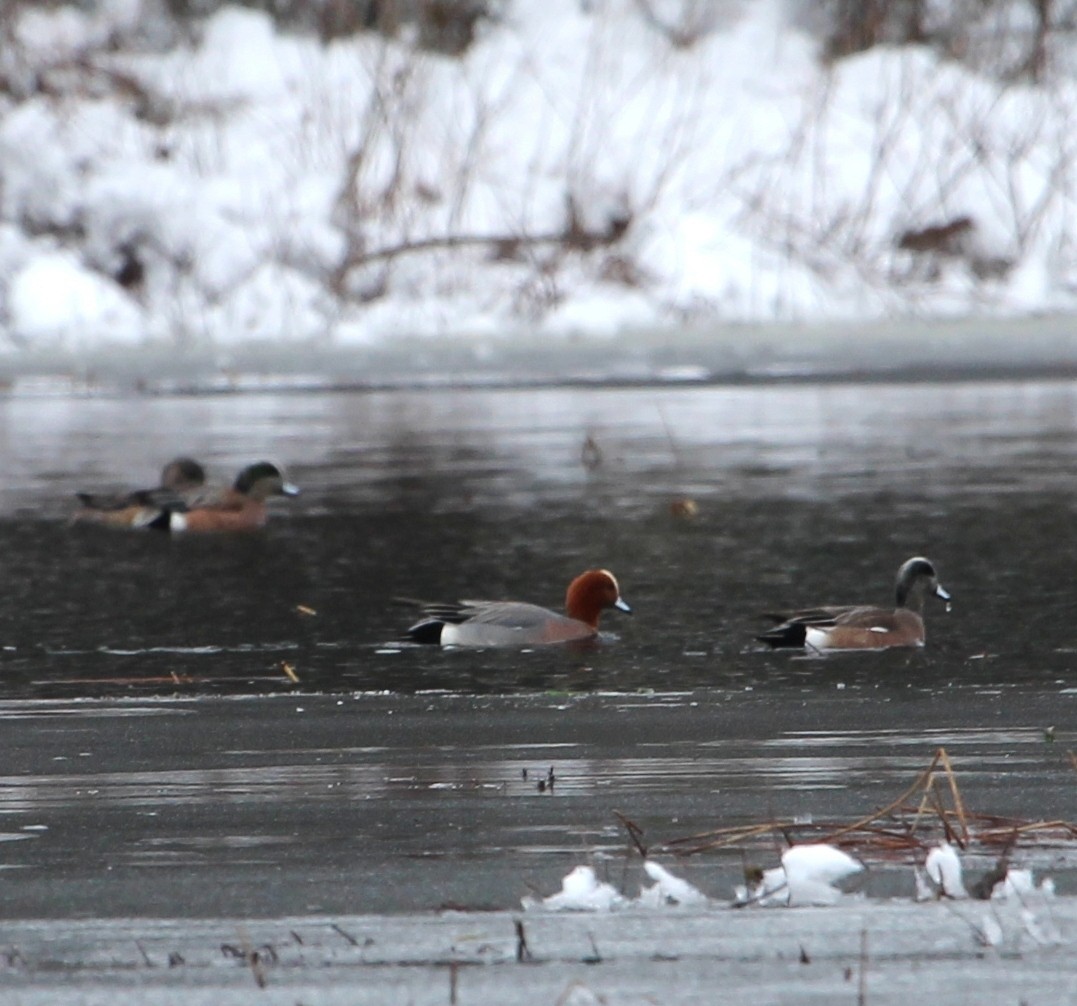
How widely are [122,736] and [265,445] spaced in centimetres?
830

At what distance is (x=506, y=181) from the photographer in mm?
22938

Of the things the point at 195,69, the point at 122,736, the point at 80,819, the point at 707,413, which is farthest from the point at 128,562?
the point at 195,69

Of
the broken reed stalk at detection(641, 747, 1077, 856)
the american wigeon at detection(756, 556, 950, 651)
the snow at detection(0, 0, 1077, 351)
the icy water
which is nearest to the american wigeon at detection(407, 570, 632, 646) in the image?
the icy water

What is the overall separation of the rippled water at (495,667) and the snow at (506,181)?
7.01 m

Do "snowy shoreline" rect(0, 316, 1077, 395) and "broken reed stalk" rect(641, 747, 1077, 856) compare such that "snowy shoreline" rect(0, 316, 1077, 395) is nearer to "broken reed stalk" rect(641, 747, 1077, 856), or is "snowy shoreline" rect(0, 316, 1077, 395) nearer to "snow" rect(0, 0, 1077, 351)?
"snow" rect(0, 0, 1077, 351)

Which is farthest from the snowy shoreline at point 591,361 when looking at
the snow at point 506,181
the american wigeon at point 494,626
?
the american wigeon at point 494,626

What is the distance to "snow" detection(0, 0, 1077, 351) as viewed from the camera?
20.8 meters

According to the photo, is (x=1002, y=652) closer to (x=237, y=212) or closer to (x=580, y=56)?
(x=237, y=212)

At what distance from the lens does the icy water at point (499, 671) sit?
14.3ft

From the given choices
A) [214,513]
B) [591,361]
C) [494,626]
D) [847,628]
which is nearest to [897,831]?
[847,628]

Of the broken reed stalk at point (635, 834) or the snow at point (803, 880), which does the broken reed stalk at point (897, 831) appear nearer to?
the broken reed stalk at point (635, 834)

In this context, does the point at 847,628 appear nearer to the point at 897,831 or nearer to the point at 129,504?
the point at 897,831

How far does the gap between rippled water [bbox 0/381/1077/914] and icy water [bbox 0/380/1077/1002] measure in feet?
0.06

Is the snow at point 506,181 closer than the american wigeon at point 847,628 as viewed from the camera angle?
No
